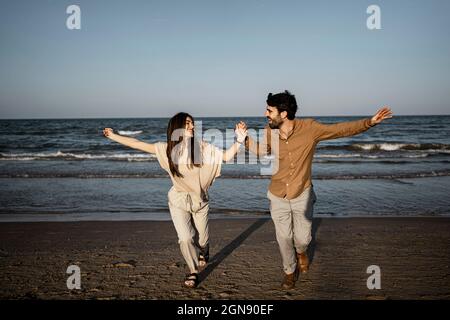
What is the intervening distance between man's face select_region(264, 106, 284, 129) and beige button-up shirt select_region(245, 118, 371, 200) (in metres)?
0.07

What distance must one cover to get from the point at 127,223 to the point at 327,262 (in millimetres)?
4217

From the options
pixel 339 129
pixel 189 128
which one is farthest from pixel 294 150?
pixel 189 128

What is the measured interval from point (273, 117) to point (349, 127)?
31.7 inches

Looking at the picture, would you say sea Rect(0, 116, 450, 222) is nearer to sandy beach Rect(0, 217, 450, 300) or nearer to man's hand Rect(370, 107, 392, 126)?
sandy beach Rect(0, 217, 450, 300)

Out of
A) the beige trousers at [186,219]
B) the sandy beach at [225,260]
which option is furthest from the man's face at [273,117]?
the sandy beach at [225,260]

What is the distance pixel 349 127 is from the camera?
3.47 m

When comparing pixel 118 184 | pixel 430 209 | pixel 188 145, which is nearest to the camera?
pixel 188 145

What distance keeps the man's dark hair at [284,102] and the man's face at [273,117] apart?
4 cm

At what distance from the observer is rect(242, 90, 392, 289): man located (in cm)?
352

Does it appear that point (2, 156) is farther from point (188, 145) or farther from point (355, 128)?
point (355, 128)

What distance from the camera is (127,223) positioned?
6902 mm

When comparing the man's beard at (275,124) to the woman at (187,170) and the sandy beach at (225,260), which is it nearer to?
the woman at (187,170)
